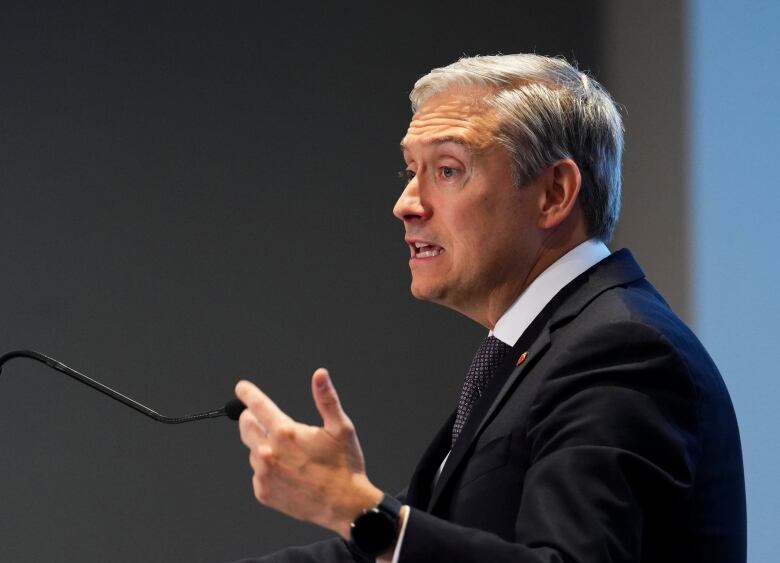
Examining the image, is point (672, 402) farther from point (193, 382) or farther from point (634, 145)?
point (193, 382)

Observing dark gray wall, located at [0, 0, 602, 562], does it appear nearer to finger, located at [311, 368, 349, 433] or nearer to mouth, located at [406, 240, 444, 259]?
mouth, located at [406, 240, 444, 259]

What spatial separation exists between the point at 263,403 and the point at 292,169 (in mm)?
2383

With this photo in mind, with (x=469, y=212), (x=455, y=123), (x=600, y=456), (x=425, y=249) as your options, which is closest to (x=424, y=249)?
(x=425, y=249)

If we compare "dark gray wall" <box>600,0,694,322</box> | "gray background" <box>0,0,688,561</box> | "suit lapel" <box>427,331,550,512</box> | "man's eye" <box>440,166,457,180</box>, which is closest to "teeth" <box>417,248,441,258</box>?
"man's eye" <box>440,166,457,180</box>

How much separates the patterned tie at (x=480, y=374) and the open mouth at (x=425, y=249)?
174 millimetres

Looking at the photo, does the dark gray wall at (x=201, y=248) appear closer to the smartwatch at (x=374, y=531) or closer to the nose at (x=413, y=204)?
the nose at (x=413, y=204)

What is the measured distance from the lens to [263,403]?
1.25m

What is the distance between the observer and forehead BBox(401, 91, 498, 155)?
1.80 meters

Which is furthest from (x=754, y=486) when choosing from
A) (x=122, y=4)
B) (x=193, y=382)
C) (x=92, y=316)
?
(x=122, y=4)

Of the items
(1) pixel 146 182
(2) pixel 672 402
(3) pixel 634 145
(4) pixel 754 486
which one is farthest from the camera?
(1) pixel 146 182

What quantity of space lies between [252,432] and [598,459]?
0.41 m

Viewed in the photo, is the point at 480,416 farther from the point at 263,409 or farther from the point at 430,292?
the point at 263,409

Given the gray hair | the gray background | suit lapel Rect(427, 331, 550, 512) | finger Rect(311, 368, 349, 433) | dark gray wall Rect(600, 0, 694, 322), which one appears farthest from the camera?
the gray background

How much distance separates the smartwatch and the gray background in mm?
2259
